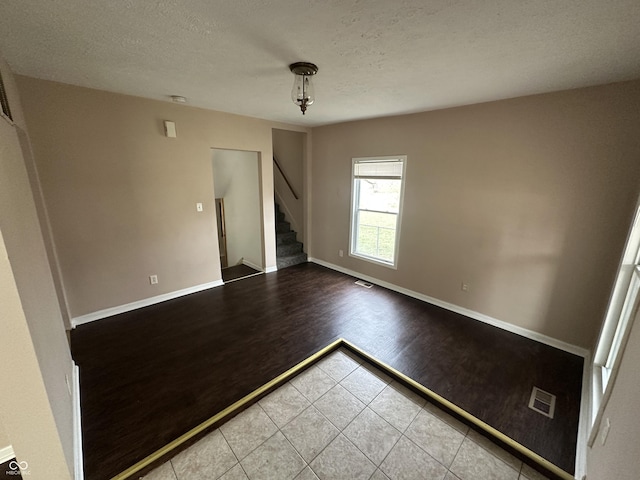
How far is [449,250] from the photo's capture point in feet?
10.7

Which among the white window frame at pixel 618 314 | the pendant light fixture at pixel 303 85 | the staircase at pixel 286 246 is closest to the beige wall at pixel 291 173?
the staircase at pixel 286 246

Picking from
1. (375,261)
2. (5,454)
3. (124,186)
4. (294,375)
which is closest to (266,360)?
(294,375)

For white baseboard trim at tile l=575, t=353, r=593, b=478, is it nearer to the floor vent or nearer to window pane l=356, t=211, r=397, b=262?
the floor vent

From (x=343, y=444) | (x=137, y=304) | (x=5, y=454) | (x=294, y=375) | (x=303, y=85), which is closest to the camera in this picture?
(x=5, y=454)

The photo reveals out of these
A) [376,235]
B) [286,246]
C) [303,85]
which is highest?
[303,85]

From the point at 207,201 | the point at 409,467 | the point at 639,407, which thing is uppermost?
the point at 207,201

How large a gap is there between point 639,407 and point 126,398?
294cm

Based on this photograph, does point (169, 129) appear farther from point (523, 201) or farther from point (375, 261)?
point (523, 201)

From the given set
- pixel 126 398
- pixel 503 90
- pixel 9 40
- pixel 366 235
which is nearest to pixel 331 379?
pixel 126 398

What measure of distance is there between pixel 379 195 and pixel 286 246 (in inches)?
83.8

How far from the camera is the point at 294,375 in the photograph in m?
2.22

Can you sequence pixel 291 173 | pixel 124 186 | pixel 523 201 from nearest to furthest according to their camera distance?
pixel 523 201 < pixel 124 186 < pixel 291 173

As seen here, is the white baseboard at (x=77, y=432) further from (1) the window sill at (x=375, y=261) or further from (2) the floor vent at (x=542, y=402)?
(1) the window sill at (x=375, y=261)

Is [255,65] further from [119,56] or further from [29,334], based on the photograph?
[29,334]
